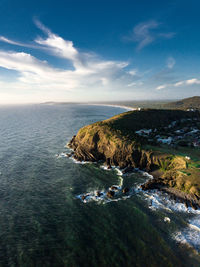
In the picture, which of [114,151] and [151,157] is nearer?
[151,157]

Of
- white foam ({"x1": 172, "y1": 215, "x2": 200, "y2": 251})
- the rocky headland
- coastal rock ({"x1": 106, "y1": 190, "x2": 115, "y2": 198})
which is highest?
the rocky headland

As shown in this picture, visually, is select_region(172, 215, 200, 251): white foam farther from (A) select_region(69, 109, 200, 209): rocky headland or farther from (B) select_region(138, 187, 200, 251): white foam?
(A) select_region(69, 109, 200, 209): rocky headland

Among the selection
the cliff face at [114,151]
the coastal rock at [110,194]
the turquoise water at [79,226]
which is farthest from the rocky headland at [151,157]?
the coastal rock at [110,194]

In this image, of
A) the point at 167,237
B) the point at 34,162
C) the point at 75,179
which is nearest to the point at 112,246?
the point at 167,237

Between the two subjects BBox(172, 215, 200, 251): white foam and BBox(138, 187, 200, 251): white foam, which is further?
BBox(138, 187, 200, 251): white foam

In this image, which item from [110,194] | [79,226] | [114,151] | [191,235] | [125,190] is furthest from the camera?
[114,151]

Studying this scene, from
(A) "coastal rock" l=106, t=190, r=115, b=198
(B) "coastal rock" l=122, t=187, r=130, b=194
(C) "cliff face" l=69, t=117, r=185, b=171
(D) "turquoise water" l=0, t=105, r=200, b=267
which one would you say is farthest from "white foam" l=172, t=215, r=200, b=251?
(C) "cliff face" l=69, t=117, r=185, b=171

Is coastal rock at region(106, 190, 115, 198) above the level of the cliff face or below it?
below

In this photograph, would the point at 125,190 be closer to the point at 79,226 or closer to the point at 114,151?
the point at 79,226

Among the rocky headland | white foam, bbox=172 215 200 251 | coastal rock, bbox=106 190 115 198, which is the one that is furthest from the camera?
the rocky headland

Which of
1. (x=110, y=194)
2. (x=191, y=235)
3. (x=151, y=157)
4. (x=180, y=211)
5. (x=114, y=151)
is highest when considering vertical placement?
(x=114, y=151)

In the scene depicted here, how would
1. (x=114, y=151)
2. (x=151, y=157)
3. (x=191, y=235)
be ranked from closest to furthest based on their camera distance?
(x=191, y=235) → (x=151, y=157) → (x=114, y=151)

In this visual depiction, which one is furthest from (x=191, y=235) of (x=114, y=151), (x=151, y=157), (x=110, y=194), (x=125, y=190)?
(x=114, y=151)
